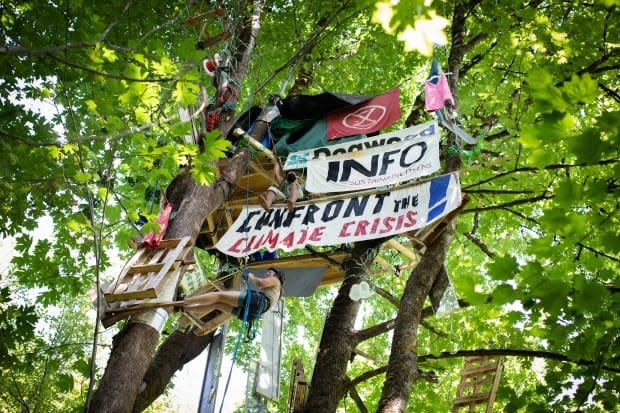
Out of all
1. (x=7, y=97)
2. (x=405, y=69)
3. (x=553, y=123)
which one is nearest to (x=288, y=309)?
(x=405, y=69)

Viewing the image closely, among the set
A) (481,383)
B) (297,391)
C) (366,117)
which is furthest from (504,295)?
(366,117)

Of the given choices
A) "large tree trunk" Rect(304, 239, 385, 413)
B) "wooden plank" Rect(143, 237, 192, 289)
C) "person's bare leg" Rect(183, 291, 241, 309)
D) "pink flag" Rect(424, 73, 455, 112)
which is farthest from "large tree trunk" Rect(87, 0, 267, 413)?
"pink flag" Rect(424, 73, 455, 112)

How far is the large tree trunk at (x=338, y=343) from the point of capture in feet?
21.0

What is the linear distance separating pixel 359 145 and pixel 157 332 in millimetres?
4038

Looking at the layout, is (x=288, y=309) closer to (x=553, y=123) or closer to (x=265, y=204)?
(x=265, y=204)

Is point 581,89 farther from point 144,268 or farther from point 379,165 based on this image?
point 379,165

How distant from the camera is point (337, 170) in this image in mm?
8062

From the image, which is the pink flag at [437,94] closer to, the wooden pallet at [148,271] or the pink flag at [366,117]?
the pink flag at [366,117]

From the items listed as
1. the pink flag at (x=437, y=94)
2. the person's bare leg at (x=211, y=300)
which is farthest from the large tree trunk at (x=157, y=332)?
the pink flag at (x=437, y=94)

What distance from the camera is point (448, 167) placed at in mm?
7711

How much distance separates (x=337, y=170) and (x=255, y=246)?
1.66 meters

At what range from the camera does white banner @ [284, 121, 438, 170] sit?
25.4ft

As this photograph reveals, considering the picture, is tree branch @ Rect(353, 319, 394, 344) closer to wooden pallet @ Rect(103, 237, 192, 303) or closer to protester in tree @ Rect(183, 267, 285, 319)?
protester in tree @ Rect(183, 267, 285, 319)

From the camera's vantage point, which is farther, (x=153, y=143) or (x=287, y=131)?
(x=287, y=131)
